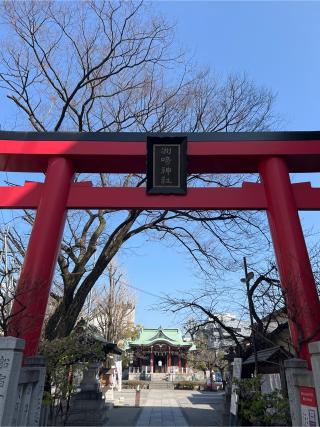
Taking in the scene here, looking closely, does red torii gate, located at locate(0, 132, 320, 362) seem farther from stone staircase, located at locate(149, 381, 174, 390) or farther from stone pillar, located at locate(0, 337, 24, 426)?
stone staircase, located at locate(149, 381, 174, 390)

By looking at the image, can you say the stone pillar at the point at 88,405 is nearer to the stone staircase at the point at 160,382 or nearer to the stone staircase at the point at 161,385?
the stone staircase at the point at 161,385

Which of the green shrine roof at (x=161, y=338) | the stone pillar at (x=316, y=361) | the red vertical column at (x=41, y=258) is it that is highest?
the green shrine roof at (x=161, y=338)

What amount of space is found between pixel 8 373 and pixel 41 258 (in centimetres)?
285

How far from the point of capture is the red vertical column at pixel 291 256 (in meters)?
7.39

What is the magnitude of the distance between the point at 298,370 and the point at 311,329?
3.37 feet

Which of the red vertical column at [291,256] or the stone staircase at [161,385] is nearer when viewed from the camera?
the red vertical column at [291,256]

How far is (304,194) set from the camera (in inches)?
356

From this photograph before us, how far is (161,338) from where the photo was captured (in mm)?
48375

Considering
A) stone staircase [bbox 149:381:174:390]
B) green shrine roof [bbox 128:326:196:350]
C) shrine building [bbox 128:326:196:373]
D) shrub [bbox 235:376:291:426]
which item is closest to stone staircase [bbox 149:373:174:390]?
stone staircase [bbox 149:381:174:390]

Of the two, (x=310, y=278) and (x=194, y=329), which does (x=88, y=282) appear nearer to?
(x=194, y=329)

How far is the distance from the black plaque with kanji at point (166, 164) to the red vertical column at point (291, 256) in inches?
70.1

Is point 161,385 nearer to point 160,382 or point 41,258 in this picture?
point 160,382

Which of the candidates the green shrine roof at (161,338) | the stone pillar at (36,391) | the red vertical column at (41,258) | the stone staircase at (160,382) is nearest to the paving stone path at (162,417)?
the stone pillar at (36,391)

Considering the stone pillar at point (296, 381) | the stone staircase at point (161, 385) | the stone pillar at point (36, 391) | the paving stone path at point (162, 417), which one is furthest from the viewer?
the stone staircase at point (161, 385)
